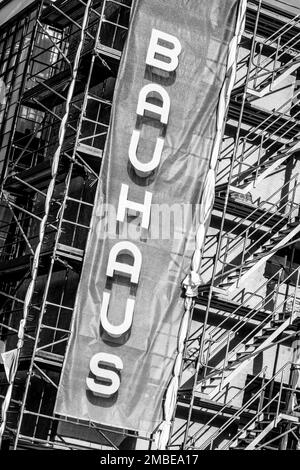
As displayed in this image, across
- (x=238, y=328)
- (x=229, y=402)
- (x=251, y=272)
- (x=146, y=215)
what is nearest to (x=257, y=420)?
(x=229, y=402)

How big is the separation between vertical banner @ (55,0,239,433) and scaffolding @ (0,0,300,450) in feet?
1.66

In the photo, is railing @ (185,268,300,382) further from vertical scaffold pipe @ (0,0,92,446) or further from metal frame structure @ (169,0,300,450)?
vertical scaffold pipe @ (0,0,92,446)

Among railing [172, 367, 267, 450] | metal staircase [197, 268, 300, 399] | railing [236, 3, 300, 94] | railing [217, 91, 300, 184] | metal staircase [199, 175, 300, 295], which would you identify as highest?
railing [236, 3, 300, 94]

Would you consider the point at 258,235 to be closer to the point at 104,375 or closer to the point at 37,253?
the point at 104,375

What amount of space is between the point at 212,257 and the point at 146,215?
247 cm

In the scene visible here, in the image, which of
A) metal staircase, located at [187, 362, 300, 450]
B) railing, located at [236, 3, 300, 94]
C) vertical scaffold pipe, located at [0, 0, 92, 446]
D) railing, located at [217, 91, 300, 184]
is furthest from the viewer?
railing, located at [236, 3, 300, 94]

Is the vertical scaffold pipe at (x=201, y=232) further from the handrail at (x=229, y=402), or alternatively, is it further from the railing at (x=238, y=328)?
the handrail at (x=229, y=402)

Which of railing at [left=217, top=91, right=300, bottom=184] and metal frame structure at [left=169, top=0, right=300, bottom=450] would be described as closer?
metal frame structure at [left=169, top=0, right=300, bottom=450]

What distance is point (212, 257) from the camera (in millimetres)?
33062

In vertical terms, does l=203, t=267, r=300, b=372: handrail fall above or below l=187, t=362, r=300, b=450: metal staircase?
above

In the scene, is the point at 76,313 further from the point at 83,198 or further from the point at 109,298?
the point at 83,198

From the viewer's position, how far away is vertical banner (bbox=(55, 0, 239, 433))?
30.7 metres

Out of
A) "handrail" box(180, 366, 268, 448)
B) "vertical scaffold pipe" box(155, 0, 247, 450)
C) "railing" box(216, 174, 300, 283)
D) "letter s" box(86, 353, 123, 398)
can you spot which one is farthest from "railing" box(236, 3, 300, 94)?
"letter s" box(86, 353, 123, 398)

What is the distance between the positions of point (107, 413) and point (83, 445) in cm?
141
